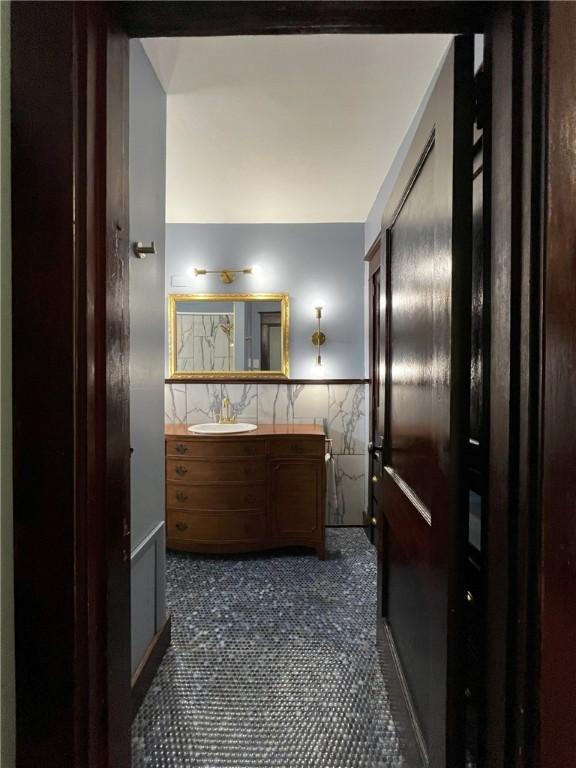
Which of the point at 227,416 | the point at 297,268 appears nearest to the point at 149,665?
the point at 227,416

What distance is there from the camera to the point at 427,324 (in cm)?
102

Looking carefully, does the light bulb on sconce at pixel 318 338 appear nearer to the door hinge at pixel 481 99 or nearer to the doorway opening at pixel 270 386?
the doorway opening at pixel 270 386

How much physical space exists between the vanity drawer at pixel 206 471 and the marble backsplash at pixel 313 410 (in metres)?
0.71

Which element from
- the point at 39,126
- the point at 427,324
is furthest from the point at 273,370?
the point at 39,126

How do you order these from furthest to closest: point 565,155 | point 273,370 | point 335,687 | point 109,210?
point 273,370 → point 335,687 → point 109,210 → point 565,155

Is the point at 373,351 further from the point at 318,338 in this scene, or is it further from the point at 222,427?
the point at 222,427

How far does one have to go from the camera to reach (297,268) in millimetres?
3441

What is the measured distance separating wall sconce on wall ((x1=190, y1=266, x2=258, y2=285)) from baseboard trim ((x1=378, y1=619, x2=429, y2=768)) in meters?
2.71

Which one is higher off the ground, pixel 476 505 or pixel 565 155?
pixel 565 155

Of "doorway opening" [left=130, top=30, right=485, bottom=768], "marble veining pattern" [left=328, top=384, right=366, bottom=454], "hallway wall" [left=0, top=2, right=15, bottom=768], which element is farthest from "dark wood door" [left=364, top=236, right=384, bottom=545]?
"hallway wall" [left=0, top=2, right=15, bottom=768]

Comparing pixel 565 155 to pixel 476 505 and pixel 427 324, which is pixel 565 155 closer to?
pixel 427 324

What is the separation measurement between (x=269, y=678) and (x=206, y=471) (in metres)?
1.32

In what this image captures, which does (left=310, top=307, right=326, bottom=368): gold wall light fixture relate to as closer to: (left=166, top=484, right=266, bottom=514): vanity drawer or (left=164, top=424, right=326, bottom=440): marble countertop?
(left=164, top=424, right=326, bottom=440): marble countertop

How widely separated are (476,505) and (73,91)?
49.7 inches
